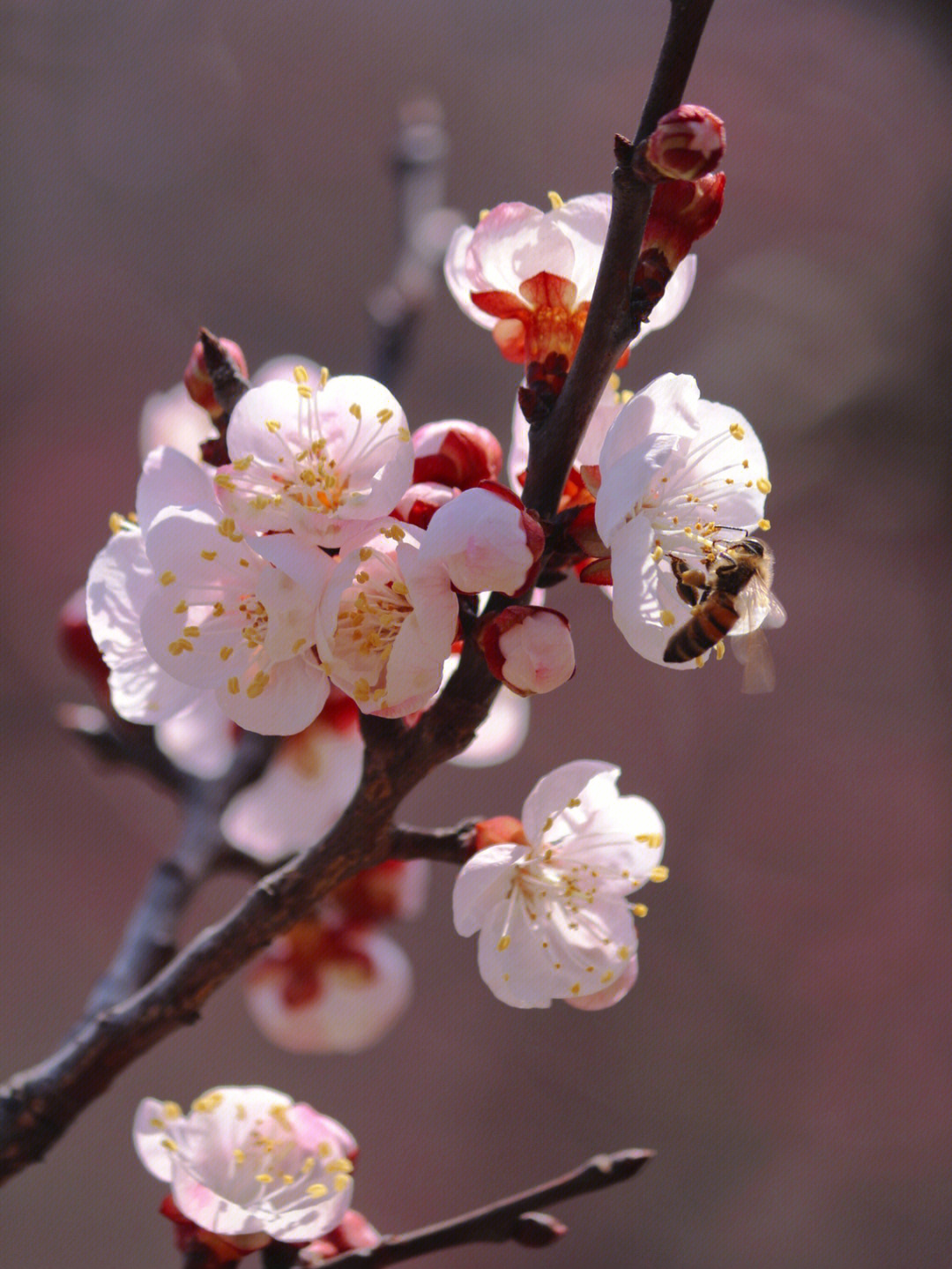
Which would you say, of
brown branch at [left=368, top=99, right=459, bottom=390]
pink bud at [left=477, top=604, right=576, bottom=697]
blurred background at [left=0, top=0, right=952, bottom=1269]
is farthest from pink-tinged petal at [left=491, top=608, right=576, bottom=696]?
blurred background at [left=0, top=0, right=952, bottom=1269]

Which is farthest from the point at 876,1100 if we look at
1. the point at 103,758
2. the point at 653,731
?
the point at 103,758

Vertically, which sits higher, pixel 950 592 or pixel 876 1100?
pixel 950 592

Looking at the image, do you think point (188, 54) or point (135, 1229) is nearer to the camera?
point (135, 1229)

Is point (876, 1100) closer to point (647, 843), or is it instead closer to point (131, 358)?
point (647, 843)

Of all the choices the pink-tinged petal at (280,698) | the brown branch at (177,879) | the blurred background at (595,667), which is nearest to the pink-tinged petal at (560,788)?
the pink-tinged petal at (280,698)

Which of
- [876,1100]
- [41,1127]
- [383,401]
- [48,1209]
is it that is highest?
[383,401]

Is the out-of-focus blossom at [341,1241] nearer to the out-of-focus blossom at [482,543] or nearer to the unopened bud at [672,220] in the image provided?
the out-of-focus blossom at [482,543]

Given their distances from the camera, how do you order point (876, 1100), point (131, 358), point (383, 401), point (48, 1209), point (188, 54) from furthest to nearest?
1. point (188, 54)
2. point (131, 358)
3. point (876, 1100)
4. point (48, 1209)
5. point (383, 401)
